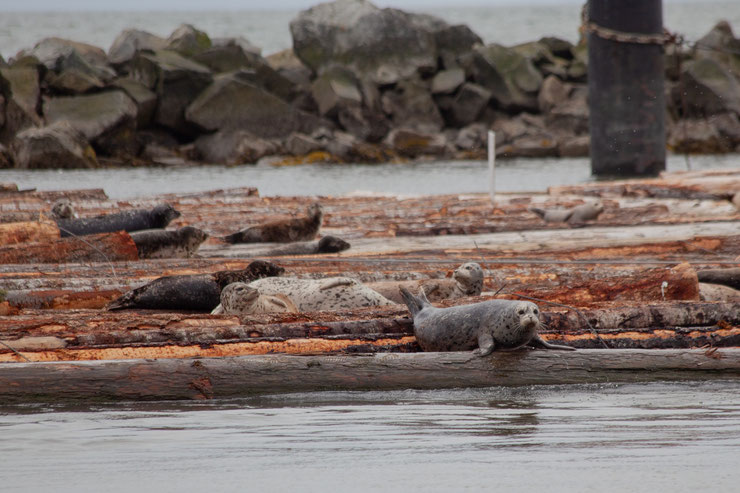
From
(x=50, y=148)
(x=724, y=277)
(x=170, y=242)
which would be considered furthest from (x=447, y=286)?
(x=50, y=148)

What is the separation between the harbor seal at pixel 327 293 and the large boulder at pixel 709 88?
3284 cm

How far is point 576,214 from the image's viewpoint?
Answer: 1130cm

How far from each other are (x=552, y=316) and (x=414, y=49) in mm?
35038

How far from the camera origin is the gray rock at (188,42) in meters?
40.0

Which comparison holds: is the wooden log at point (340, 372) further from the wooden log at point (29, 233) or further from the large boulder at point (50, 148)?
the large boulder at point (50, 148)

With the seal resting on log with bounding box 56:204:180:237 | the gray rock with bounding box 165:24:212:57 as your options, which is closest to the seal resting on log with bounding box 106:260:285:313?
the seal resting on log with bounding box 56:204:180:237

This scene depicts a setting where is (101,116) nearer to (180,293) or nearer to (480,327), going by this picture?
(180,293)

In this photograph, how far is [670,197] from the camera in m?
13.3

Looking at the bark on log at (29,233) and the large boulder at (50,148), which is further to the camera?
the large boulder at (50,148)

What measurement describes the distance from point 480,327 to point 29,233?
5027 millimetres

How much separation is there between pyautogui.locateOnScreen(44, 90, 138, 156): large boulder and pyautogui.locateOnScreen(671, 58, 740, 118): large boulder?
1888 cm

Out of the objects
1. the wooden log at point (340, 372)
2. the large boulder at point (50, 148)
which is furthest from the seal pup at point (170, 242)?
the large boulder at point (50, 148)

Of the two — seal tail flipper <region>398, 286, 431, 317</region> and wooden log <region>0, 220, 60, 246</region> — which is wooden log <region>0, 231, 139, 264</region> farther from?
seal tail flipper <region>398, 286, 431, 317</region>

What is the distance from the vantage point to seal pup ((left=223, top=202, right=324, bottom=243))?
10352 mm
